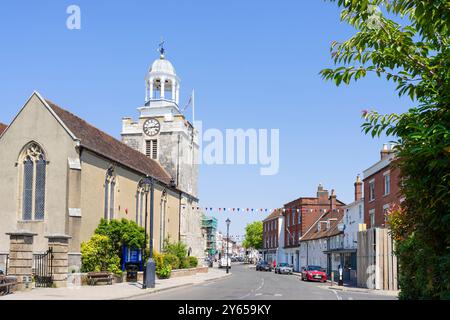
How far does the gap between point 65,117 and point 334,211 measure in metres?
43.1

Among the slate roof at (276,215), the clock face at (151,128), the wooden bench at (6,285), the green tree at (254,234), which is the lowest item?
the green tree at (254,234)

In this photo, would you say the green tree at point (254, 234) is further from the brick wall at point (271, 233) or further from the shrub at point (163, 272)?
the shrub at point (163, 272)

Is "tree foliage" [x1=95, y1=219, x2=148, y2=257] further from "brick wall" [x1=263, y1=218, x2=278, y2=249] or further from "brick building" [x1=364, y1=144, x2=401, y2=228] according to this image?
"brick wall" [x1=263, y1=218, x2=278, y2=249]

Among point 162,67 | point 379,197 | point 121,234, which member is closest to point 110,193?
point 121,234

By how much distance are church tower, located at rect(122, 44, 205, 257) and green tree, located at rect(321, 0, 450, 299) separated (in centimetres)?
5964

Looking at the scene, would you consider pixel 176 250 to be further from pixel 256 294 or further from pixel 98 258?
pixel 256 294

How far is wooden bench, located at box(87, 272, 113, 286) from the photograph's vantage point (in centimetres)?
3010

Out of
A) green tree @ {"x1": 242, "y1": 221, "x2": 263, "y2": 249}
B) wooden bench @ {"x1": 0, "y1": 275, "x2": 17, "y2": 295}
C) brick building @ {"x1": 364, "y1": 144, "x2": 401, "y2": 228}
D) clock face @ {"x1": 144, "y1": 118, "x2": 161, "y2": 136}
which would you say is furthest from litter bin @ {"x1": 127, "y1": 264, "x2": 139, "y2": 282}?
green tree @ {"x1": 242, "y1": 221, "x2": 263, "y2": 249}

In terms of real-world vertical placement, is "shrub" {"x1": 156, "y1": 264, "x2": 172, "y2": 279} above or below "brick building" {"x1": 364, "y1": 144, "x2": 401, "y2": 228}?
below

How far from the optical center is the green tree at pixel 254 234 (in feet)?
491

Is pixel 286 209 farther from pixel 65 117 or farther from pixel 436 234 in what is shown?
pixel 436 234

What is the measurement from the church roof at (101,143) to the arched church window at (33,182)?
119 inches

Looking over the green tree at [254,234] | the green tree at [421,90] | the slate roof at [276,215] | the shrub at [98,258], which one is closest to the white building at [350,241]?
the shrub at [98,258]
